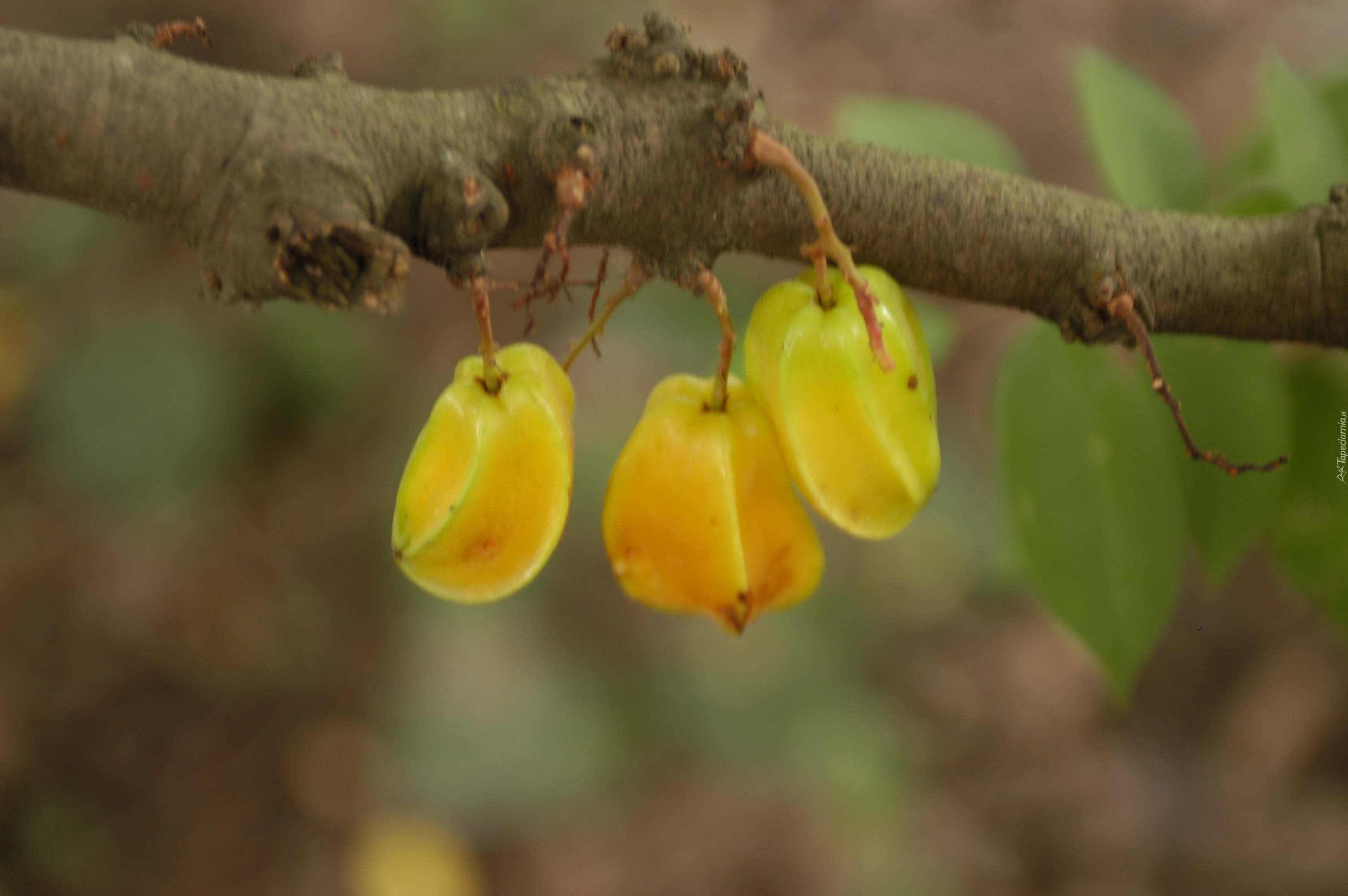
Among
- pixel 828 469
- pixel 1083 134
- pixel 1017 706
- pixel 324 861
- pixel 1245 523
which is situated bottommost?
pixel 324 861

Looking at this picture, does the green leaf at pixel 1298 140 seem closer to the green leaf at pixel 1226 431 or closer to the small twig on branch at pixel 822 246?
the green leaf at pixel 1226 431

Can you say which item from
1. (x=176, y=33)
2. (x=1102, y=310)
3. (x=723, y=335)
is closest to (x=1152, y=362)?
(x=1102, y=310)

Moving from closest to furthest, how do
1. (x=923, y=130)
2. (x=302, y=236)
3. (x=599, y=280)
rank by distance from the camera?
(x=302, y=236) < (x=599, y=280) < (x=923, y=130)

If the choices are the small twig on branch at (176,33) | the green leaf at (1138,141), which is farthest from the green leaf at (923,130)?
the small twig on branch at (176,33)

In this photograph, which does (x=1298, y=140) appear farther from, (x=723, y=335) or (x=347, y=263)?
(x=347, y=263)

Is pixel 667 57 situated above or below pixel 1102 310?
above

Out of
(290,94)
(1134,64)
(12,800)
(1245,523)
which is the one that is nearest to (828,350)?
(290,94)

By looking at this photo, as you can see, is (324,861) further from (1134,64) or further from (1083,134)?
(1134,64)
